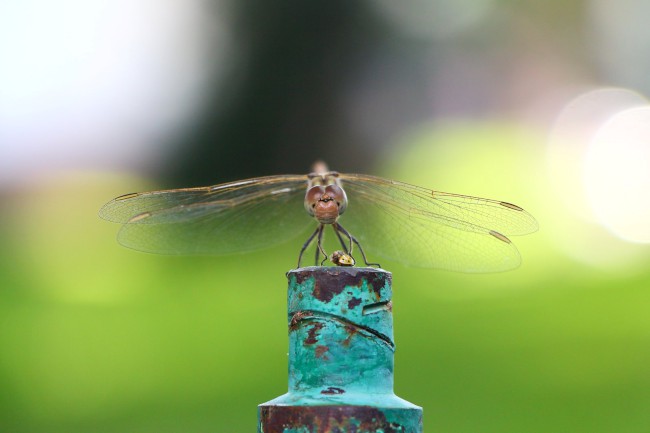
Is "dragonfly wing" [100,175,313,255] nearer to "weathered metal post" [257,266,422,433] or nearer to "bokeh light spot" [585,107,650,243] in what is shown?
"weathered metal post" [257,266,422,433]

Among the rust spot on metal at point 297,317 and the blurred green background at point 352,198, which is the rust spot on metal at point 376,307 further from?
the blurred green background at point 352,198

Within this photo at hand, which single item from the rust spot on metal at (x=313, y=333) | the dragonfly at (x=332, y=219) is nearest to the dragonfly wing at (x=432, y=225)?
the dragonfly at (x=332, y=219)

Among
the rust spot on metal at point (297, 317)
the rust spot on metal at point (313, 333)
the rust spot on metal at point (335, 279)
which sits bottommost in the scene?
the rust spot on metal at point (313, 333)

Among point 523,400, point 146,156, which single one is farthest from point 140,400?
point 146,156

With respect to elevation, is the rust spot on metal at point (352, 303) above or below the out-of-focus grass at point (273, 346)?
below

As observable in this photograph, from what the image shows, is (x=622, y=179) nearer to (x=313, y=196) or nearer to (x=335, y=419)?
(x=313, y=196)

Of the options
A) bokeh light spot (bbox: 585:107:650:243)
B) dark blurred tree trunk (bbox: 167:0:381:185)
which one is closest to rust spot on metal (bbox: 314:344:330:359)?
bokeh light spot (bbox: 585:107:650:243)
